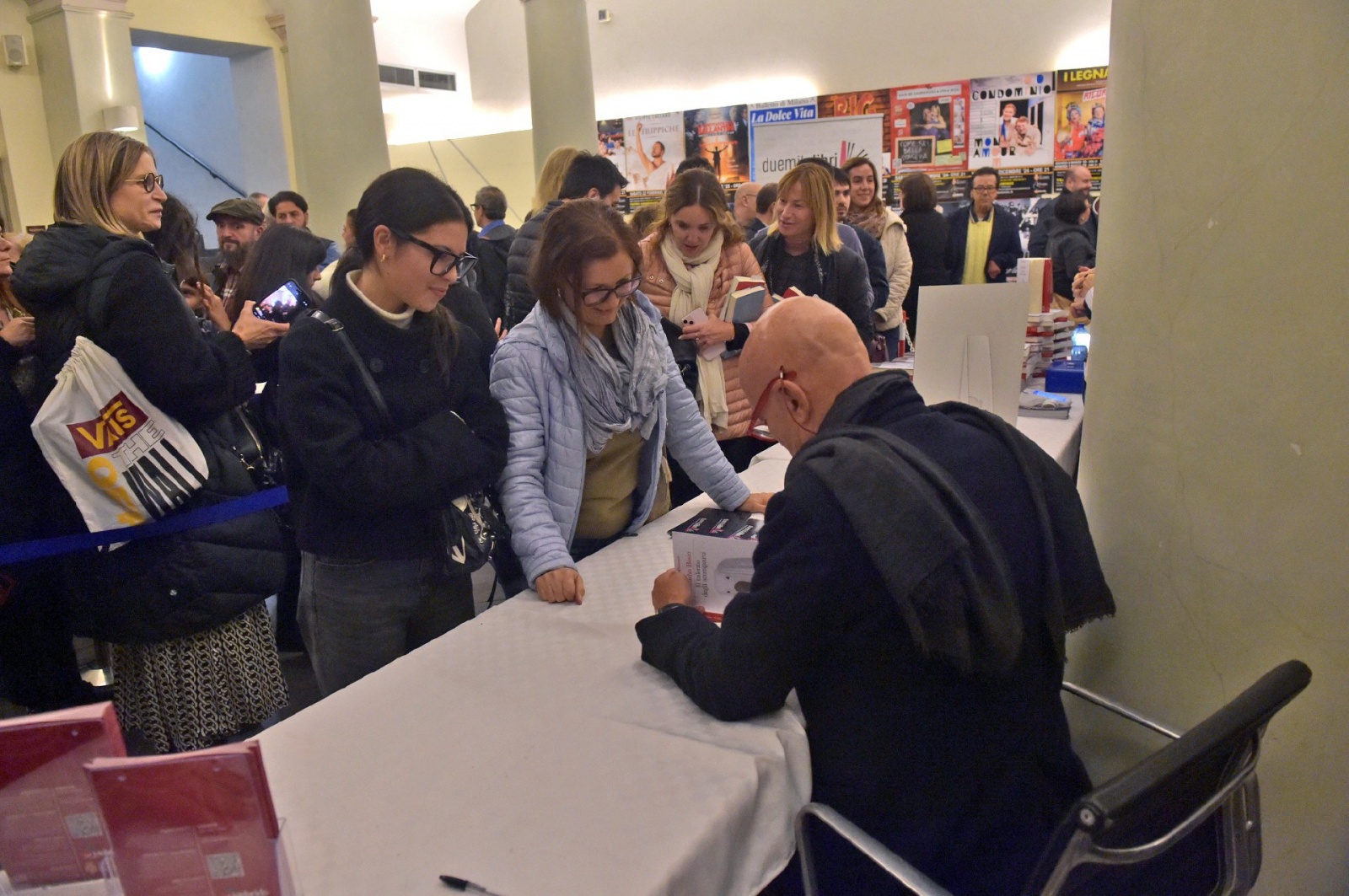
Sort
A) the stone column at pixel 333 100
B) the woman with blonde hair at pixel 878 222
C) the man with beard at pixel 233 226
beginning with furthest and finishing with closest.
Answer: the stone column at pixel 333 100 < the woman with blonde hair at pixel 878 222 < the man with beard at pixel 233 226

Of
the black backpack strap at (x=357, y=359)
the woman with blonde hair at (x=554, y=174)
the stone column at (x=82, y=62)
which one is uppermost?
the stone column at (x=82, y=62)

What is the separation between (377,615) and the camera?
1.82 m

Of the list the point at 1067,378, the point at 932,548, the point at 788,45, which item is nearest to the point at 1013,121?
the point at 788,45

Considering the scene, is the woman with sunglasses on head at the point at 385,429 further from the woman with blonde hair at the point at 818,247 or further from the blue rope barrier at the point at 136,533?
the woman with blonde hair at the point at 818,247

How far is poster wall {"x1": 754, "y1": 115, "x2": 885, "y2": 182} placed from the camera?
26.8ft

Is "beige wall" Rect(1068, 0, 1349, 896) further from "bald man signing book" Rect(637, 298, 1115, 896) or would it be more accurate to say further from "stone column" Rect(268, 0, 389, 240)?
"stone column" Rect(268, 0, 389, 240)

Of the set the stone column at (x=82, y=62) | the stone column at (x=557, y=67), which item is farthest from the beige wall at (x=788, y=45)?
the stone column at (x=82, y=62)

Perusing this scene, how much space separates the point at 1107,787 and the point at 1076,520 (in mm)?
460

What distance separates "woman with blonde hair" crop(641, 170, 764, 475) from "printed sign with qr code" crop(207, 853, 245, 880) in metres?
2.38

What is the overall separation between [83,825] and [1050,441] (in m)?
2.58

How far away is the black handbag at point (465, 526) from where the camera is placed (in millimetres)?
1730

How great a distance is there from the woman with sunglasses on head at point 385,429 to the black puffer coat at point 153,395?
33 cm

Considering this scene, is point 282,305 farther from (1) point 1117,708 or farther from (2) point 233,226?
(1) point 1117,708

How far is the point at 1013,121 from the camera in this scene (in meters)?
8.05
